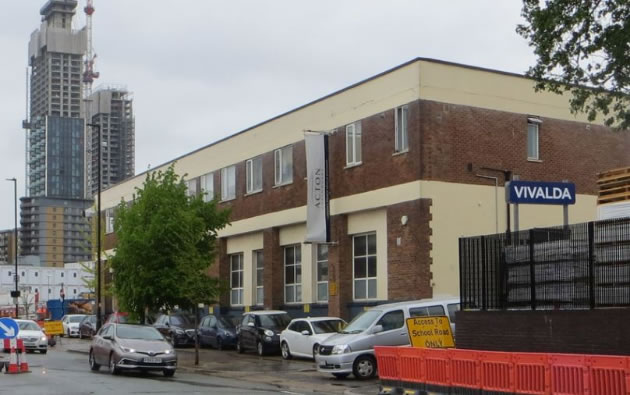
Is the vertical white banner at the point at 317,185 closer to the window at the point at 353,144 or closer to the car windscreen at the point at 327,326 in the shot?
the window at the point at 353,144

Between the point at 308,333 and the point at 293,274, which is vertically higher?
the point at 293,274

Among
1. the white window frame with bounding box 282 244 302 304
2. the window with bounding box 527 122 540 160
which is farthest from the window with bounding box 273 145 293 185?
the window with bounding box 527 122 540 160

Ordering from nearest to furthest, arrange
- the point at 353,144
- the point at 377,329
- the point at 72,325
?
the point at 377,329 < the point at 353,144 < the point at 72,325

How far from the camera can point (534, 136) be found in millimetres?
35812

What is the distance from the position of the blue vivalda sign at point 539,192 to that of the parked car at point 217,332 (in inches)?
822

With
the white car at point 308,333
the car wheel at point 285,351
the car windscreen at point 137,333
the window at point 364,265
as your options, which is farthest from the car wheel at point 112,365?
the window at point 364,265

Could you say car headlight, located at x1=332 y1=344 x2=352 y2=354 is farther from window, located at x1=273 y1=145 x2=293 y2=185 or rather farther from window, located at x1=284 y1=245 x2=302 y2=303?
window, located at x1=273 y1=145 x2=293 y2=185

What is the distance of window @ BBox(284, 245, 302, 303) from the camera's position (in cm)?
4088

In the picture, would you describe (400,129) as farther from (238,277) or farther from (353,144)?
(238,277)

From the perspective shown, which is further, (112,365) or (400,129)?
(400,129)

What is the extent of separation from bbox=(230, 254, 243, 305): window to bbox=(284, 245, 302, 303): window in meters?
4.94

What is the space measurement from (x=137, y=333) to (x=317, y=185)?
40.5 feet

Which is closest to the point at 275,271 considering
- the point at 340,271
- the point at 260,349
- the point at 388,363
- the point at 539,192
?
the point at 340,271

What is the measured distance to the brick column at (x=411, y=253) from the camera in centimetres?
3231
